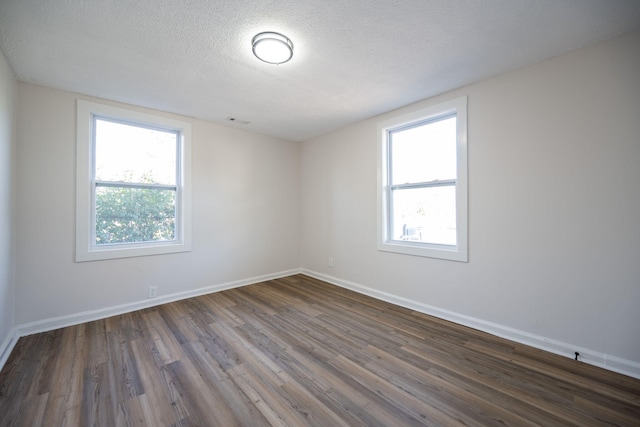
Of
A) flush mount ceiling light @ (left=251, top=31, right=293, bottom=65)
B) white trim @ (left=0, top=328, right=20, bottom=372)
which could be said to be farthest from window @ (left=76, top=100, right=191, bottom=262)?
flush mount ceiling light @ (left=251, top=31, right=293, bottom=65)

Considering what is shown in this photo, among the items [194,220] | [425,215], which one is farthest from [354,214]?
[194,220]

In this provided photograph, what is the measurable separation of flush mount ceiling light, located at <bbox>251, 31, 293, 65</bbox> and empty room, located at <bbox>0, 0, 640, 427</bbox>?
0.7 inches

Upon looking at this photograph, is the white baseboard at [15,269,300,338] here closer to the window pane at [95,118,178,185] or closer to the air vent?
the window pane at [95,118,178,185]

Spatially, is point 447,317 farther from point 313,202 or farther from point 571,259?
point 313,202

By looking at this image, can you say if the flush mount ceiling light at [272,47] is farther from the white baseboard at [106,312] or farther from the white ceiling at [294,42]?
the white baseboard at [106,312]

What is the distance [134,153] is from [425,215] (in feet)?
12.5

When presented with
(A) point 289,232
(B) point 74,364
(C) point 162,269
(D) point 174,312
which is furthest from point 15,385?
(A) point 289,232

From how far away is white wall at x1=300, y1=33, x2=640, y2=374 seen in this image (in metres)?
1.92

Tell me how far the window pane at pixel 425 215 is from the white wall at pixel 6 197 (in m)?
3.99

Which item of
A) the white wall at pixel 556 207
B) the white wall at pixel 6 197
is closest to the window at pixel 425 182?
the white wall at pixel 556 207

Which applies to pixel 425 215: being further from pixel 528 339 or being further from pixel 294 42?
pixel 294 42

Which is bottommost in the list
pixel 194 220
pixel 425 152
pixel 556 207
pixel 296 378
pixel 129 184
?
pixel 296 378

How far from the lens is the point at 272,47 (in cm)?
198

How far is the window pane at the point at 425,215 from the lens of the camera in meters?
2.96
